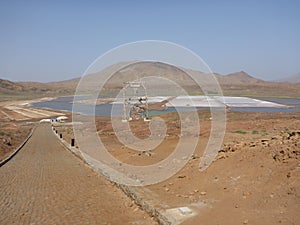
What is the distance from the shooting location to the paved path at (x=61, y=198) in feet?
25.0

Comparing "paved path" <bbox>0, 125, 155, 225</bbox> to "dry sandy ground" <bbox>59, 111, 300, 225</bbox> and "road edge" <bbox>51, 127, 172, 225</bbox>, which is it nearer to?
"road edge" <bbox>51, 127, 172, 225</bbox>

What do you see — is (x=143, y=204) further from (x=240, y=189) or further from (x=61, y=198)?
(x=61, y=198)

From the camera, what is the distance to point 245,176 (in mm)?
7852

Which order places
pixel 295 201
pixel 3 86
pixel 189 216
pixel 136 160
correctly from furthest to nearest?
1. pixel 3 86
2. pixel 136 160
3. pixel 189 216
4. pixel 295 201

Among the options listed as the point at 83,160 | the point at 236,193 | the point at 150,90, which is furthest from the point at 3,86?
the point at 236,193

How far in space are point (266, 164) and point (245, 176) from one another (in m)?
0.60

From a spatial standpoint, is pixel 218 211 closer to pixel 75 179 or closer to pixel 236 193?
pixel 236 193

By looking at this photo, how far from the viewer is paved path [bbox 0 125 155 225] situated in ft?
25.0

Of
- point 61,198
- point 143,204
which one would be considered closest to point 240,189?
point 143,204

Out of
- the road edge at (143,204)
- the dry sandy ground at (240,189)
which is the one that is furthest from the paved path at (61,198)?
the dry sandy ground at (240,189)

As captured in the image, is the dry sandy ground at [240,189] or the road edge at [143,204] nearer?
the dry sandy ground at [240,189]

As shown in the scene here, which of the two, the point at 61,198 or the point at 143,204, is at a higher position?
the point at 143,204

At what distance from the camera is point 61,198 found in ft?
30.7

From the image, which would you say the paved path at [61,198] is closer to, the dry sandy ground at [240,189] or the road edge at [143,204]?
the road edge at [143,204]
